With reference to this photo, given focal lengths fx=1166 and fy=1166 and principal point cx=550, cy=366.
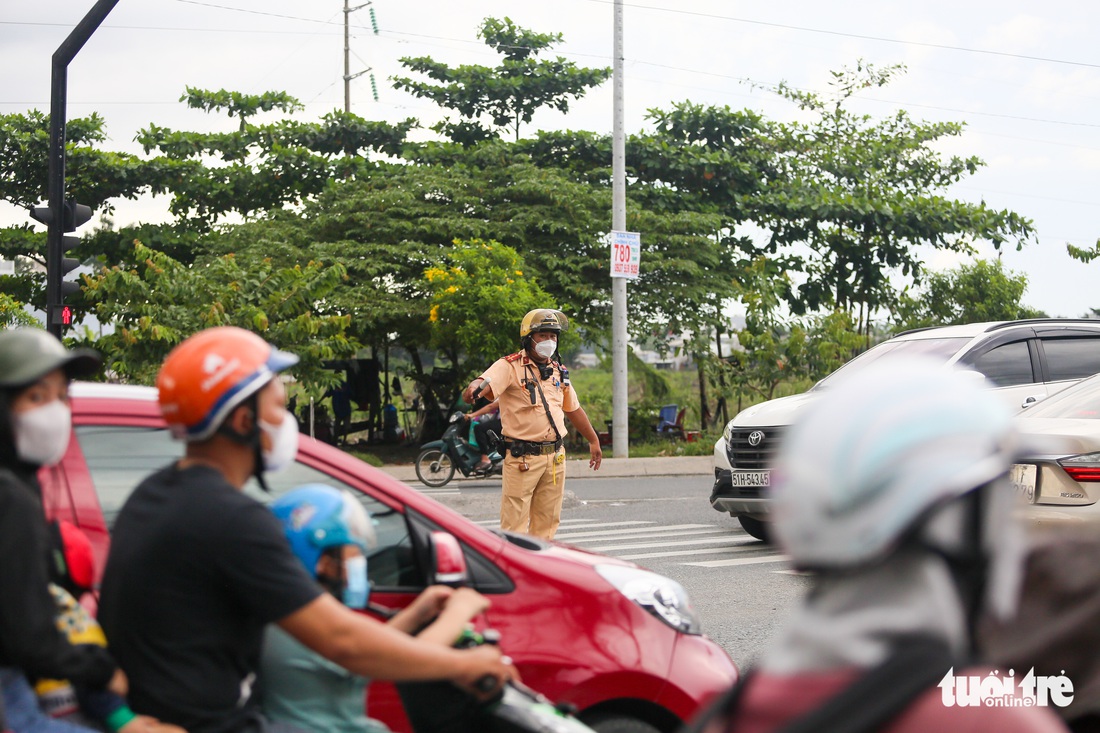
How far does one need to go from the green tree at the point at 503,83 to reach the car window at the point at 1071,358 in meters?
17.5

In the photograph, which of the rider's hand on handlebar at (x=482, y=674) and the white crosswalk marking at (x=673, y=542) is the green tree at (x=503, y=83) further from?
the rider's hand on handlebar at (x=482, y=674)

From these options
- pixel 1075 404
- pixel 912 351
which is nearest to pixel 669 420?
pixel 912 351

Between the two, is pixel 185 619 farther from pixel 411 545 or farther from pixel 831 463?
pixel 831 463

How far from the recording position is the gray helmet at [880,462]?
1.43 meters

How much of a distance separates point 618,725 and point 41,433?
1.89 meters

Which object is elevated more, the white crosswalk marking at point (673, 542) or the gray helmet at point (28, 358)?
the gray helmet at point (28, 358)

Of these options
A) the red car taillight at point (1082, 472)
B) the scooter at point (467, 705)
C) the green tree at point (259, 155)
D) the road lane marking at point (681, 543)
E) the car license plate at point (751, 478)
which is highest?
the green tree at point (259, 155)

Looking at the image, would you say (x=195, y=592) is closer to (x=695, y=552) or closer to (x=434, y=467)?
(x=695, y=552)

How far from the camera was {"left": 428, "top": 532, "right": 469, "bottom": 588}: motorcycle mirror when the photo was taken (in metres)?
3.14

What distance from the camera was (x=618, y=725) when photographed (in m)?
3.52

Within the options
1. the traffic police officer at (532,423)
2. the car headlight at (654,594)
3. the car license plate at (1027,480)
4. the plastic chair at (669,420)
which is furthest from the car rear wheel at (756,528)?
the plastic chair at (669,420)

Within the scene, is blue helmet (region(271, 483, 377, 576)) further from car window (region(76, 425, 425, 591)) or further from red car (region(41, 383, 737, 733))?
red car (region(41, 383, 737, 733))

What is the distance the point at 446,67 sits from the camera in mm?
26688

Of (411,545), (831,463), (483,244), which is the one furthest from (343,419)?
Result: (831,463)
